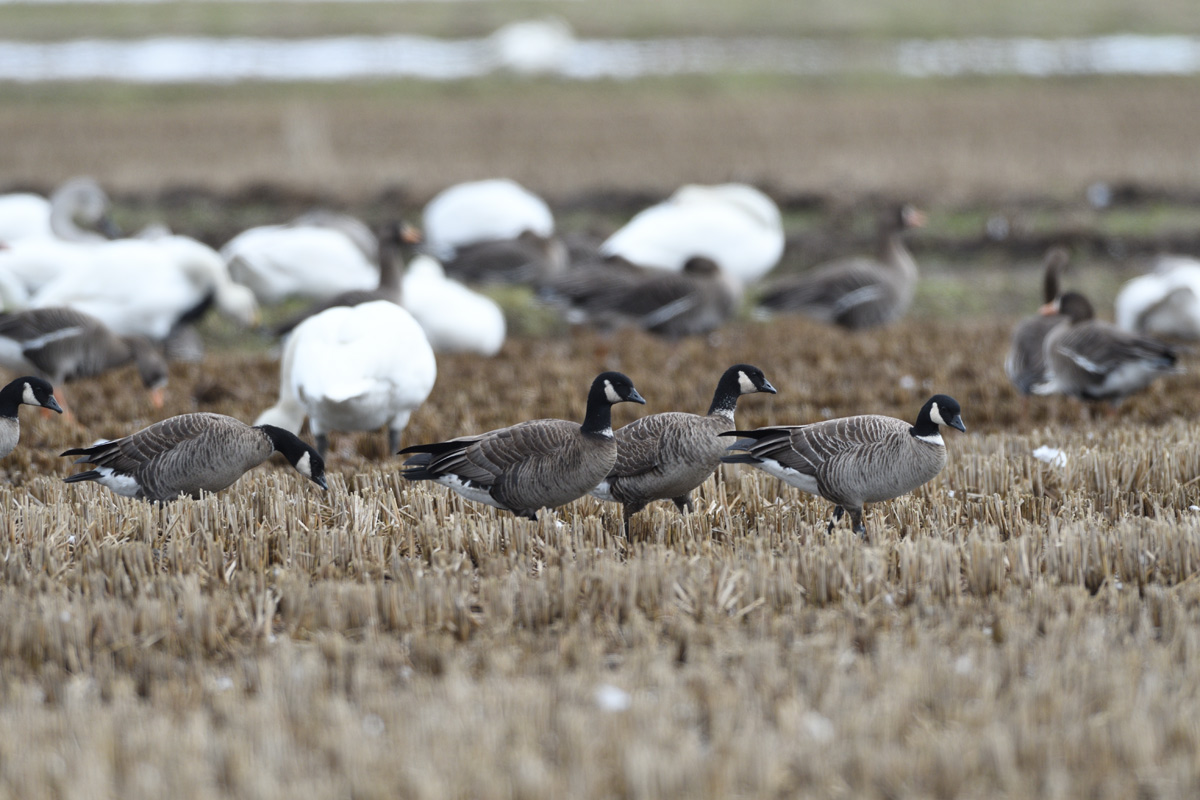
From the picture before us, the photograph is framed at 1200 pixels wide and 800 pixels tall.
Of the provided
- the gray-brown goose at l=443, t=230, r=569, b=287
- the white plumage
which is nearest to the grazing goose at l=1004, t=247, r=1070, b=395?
the gray-brown goose at l=443, t=230, r=569, b=287

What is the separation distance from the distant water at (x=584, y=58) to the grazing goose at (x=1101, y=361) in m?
26.3

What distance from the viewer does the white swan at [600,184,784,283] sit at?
11891 millimetres

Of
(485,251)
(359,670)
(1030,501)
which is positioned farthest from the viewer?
(485,251)

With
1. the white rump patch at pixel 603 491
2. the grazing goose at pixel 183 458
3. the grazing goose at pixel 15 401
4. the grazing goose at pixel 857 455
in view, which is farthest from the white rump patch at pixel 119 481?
the grazing goose at pixel 857 455

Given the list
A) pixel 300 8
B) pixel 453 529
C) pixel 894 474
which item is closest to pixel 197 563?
pixel 453 529

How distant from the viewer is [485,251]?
40.7 ft

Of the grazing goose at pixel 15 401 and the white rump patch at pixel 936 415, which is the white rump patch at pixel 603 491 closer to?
the white rump patch at pixel 936 415

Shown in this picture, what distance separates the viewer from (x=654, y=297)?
1004 centimetres

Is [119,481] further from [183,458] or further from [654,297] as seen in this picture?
[654,297]

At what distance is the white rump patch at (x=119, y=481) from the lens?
538cm

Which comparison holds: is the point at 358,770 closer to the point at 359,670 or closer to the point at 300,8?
the point at 359,670

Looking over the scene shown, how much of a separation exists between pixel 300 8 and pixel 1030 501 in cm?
4792

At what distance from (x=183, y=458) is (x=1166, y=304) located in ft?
26.5

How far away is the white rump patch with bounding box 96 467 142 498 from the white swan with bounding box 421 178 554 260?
881 cm
